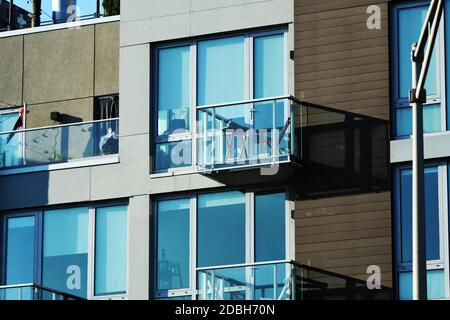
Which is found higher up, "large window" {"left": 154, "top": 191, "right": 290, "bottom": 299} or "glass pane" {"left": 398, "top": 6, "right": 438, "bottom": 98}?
"glass pane" {"left": 398, "top": 6, "right": 438, "bottom": 98}

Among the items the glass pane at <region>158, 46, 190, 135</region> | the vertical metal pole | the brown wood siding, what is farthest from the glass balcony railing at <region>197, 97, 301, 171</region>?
the vertical metal pole

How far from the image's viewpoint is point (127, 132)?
3011 centimetres

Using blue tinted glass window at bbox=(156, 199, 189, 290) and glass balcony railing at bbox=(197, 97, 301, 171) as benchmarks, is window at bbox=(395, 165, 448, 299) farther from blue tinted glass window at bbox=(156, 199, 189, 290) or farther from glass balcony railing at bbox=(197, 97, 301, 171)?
blue tinted glass window at bbox=(156, 199, 189, 290)

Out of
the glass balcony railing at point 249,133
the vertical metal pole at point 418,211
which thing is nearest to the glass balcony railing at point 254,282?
the glass balcony railing at point 249,133

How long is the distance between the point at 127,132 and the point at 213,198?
2878 mm

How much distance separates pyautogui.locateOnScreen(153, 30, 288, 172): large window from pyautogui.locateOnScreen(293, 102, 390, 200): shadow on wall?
4.15 ft

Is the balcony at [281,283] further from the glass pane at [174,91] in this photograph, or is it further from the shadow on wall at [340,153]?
the glass pane at [174,91]

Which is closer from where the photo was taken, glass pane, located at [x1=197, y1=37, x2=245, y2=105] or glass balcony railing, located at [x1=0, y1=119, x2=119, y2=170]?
glass pane, located at [x1=197, y1=37, x2=245, y2=105]

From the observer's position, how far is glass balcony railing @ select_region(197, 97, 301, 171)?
1080 inches

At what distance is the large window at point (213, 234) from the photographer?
27969 millimetres

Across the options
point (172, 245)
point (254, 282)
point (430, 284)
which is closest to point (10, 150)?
point (172, 245)

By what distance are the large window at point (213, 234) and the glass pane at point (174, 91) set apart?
177 centimetres

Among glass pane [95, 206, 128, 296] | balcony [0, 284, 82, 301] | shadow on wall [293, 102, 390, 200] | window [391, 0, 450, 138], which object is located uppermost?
window [391, 0, 450, 138]
